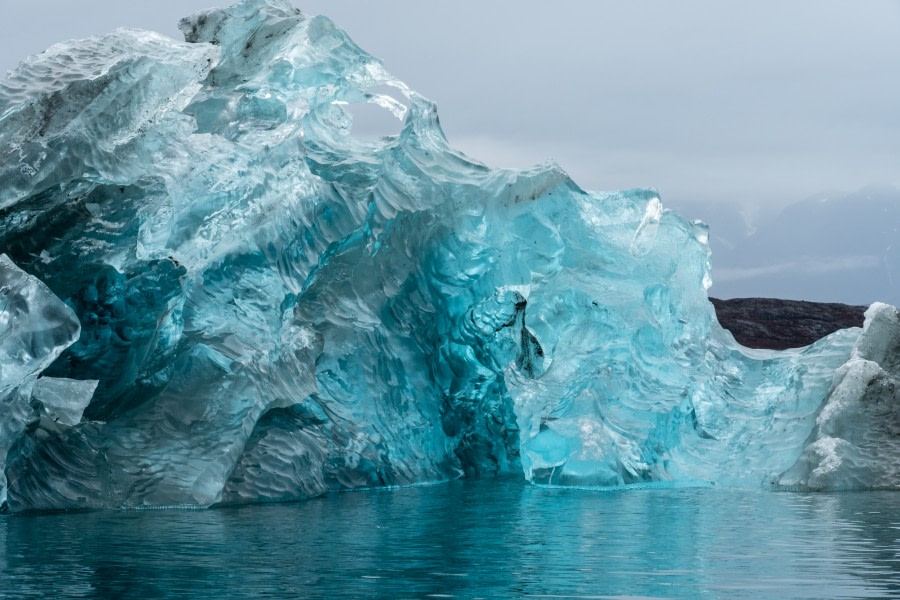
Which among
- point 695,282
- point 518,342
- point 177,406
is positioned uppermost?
point 695,282

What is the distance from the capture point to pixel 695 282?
43.1 ft

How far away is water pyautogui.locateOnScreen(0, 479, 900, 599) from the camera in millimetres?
4770

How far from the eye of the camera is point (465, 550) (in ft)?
→ 19.9

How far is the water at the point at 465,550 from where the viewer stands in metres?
4.77

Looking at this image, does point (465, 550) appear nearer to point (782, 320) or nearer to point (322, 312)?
point (322, 312)

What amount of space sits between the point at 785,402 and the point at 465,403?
10.8 ft

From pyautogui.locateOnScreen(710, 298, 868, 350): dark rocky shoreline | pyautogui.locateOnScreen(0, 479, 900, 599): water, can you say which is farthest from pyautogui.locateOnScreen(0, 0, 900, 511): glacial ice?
pyautogui.locateOnScreen(710, 298, 868, 350): dark rocky shoreline

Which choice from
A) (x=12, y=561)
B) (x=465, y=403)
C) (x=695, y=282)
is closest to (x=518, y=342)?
(x=465, y=403)

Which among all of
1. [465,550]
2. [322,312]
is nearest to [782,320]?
[322,312]

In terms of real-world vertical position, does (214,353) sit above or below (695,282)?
below

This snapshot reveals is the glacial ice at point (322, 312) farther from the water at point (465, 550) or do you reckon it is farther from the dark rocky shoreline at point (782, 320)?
the dark rocky shoreline at point (782, 320)

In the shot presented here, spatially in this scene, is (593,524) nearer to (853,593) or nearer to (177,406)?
(853,593)

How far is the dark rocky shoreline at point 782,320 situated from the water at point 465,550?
14.3 m

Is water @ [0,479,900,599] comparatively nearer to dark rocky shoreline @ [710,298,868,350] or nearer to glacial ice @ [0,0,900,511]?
glacial ice @ [0,0,900,511]
